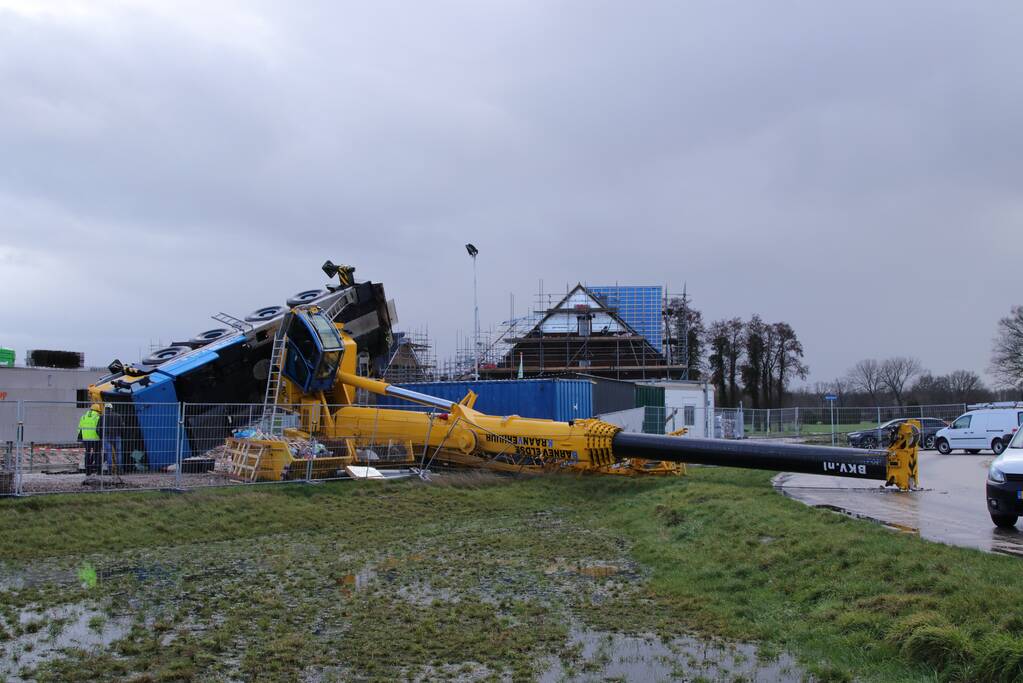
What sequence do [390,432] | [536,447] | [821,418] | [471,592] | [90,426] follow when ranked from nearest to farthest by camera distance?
[471,592], [90,426], [536,447], [390,432], [821,418]

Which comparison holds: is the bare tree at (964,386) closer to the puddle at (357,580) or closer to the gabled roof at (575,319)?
the gabled roof at (575,319)

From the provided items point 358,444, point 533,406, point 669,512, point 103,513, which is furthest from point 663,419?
point 103,513

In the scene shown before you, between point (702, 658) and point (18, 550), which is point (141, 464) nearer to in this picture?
point (18, 550)

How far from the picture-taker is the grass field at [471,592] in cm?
653

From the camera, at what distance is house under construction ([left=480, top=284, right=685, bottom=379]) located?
6550cm

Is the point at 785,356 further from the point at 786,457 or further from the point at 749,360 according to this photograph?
the point at 786,457

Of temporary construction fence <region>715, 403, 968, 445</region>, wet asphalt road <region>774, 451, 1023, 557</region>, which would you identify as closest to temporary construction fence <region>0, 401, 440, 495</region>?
wet asphalt road <region>774, 451, 1023, 557</region>

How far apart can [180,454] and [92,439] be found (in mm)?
1844

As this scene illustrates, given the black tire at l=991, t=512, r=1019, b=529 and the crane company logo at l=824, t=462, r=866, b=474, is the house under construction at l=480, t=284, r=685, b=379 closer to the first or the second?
the crane company logo at l=824, t=462, r=866, b=474

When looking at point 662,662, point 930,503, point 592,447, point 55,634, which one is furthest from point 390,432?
point 662,662

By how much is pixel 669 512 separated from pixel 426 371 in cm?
4463

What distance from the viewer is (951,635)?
613 cm

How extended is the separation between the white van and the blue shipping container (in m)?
14.6

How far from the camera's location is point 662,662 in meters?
6.74
